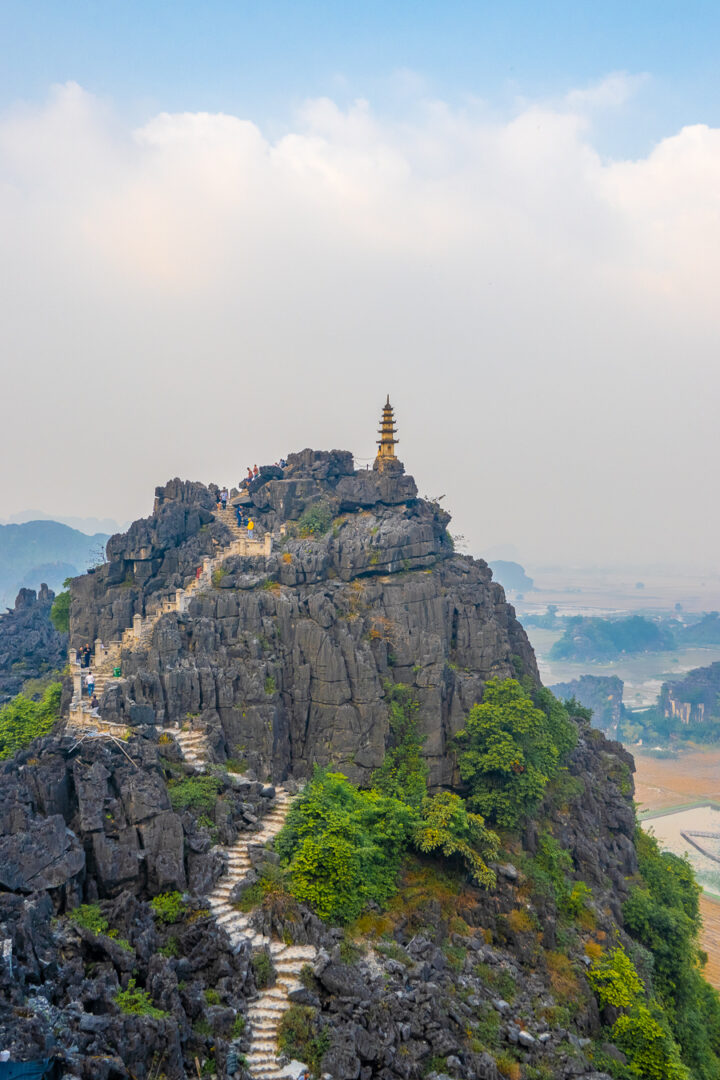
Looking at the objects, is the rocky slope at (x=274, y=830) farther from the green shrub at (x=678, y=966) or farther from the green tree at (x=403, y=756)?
the green shrub at (x=678, y=966)

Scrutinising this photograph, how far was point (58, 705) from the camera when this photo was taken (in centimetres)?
4172

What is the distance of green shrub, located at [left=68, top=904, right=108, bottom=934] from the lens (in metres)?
22.5

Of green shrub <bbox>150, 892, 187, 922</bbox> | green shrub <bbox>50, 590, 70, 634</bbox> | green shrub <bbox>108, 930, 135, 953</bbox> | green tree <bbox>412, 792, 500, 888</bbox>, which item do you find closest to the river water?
green tree <bbox>412, 792, 500, 888</bbox>

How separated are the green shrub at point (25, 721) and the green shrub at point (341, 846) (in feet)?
47.2

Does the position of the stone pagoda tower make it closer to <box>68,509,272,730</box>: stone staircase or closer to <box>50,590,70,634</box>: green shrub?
<box>68,509,272,730</box>: stone staircase

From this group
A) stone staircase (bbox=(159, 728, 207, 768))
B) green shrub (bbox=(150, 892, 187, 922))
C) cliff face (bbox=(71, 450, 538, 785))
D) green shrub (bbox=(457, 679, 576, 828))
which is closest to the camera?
green shrub (bbox=(150, 892, 187, 922))

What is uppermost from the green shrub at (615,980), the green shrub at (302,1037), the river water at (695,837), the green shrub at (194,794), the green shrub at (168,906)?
the green shrub at (194,794)

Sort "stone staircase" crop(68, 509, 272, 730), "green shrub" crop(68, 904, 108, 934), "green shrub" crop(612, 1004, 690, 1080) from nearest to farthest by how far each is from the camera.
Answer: "green shrub" crop(68, 904, 108, 934) → "green shrub" crop(612, 1004, 690, 1080) → "stone staircase" crop(68, 509, 272, 730)

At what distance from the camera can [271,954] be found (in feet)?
81.2

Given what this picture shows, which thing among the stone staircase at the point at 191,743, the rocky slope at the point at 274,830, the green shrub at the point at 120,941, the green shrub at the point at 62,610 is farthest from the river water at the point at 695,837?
the green shrub at the point at 120,941

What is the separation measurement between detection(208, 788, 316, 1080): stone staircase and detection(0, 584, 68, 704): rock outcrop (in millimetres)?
36158

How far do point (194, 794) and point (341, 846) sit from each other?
6628mm

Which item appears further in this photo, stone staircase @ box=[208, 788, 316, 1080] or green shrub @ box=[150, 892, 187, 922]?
green shrub @ box=[150, 892, 187, 922]

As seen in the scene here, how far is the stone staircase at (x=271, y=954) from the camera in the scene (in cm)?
2061
